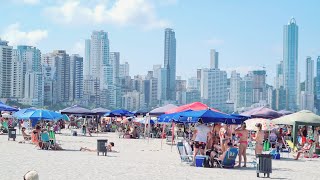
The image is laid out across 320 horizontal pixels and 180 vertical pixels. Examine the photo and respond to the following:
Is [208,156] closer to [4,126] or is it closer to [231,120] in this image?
[231,120]

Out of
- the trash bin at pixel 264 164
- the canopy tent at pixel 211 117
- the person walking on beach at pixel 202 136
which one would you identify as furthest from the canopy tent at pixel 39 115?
the trash bin at pixel 264 164

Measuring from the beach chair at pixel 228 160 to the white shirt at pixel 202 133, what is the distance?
3.21 ft

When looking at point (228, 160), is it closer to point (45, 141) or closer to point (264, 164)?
point (264, 164)

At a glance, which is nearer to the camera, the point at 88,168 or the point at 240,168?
the point at 88,168

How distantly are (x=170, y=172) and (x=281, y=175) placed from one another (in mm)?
3088

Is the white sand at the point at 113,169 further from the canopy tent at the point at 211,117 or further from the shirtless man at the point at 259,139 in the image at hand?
the canopy tent at the point at 211,117

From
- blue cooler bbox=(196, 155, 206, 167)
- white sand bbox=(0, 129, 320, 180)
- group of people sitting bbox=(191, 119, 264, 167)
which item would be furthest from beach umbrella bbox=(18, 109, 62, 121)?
blue cooler bbox=(196, 155, 206, 167)

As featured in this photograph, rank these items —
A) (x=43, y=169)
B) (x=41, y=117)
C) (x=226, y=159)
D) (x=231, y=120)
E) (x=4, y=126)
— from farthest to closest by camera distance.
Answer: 1. (x=4, y=126)
2. (x=41, y=117)
3. (x=231, y=120)
4. (x=226, y=159)
5. (x=43, y=169)

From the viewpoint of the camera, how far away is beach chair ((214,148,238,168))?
18.0 metres

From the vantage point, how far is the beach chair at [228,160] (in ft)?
59.0

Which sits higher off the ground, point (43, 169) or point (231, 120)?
point (231, 120)

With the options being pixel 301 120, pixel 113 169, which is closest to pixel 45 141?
pixel 113 169

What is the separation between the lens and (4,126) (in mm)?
37875

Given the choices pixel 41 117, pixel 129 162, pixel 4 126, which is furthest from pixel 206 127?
pixel 4 126
